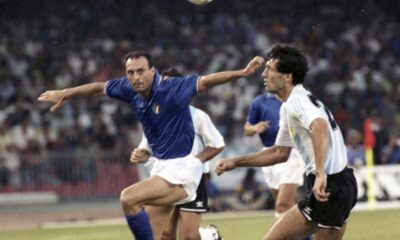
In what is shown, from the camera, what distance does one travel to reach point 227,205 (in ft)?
68.5

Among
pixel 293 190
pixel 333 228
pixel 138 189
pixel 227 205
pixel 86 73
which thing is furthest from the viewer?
pixel 86 73

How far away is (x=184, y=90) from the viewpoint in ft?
31.6

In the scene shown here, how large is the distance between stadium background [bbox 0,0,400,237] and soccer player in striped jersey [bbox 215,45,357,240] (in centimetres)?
1213

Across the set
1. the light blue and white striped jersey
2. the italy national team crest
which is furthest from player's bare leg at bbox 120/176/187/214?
the light blue and white striped jersey

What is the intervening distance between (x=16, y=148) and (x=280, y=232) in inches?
557

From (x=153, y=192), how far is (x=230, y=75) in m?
1.26

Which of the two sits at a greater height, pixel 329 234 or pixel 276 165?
pixel 329 234

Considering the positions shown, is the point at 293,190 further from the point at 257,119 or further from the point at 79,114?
the point at 79,114

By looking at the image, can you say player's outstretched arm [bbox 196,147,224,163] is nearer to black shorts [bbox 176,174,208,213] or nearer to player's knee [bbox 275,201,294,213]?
black shorts [bbox 176,174,208,213]

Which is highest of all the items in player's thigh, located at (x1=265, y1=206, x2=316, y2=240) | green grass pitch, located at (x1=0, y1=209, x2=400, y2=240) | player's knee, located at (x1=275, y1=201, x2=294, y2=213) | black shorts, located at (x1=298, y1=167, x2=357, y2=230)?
black shorts, located at (x1=298, y1=167, x2=357, y2=230)

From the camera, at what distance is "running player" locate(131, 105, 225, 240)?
1044cm

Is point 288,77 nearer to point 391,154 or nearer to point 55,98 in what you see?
point 55,98

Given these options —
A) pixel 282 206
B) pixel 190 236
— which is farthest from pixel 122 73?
pixel 190 236

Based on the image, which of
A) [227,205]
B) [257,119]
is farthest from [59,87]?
[257,119]
